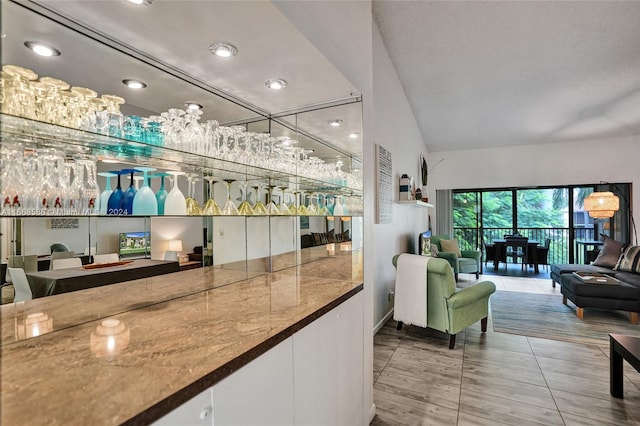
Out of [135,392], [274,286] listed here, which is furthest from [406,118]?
[135,392]

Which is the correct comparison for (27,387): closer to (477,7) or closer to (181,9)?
(181,9)

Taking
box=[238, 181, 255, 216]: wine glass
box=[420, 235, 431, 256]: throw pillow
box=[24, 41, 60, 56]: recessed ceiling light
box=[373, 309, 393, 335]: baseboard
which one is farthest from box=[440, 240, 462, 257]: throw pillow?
box=[24, 41, 60, 56]: recessed ceiling light

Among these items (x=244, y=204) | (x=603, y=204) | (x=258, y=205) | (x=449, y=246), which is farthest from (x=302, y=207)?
(x=603, y=204)

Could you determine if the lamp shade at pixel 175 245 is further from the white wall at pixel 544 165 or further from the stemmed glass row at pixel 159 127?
the white wall at pixel 544 165

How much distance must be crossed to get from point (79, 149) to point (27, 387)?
2.64 ft

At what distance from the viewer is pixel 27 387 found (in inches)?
27.8

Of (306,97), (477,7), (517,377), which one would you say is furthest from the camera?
(477,7)

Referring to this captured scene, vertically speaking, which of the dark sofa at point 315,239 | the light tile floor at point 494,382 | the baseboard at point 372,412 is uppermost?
the dark sofa at point 315,239

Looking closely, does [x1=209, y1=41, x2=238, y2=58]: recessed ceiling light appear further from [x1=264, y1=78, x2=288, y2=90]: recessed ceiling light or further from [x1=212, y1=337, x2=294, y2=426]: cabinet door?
[x1=212, y1=337, x2=294, y2=426]: cabinet door

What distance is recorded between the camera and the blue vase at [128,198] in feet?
4.25

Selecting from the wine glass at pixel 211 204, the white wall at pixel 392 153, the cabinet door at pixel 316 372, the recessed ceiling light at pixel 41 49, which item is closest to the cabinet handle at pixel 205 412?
the cabinet door at pixel 316 372

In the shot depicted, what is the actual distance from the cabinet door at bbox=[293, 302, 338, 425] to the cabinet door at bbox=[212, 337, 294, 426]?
6cm

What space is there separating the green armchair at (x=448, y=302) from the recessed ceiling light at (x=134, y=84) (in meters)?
2.79

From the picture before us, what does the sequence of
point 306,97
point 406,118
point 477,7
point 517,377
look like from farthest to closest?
point 406,118, point 477,7, point 517,377, point 306,97
